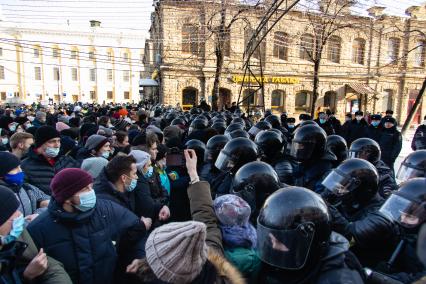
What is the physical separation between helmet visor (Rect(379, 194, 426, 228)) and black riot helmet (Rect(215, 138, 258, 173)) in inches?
Answer: 71.5

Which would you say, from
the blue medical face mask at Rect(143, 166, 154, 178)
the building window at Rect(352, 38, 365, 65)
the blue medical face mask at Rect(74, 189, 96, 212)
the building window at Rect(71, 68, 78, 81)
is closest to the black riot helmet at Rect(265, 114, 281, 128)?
the blue medical face mask at Rect(143, 166, 154, 178)

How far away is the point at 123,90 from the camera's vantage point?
209 ft

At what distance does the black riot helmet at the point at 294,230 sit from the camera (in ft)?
5.64

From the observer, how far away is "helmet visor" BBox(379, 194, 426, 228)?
207cm

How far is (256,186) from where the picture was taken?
2887 mm

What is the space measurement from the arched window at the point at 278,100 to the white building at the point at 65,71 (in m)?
34.3

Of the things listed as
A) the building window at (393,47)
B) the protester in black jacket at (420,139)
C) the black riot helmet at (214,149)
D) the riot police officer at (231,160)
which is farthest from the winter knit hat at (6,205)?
the building window at (393,47)

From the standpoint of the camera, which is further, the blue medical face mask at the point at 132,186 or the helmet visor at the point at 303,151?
the helmet visor at the point at 303,151

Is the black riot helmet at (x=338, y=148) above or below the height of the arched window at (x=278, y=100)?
below

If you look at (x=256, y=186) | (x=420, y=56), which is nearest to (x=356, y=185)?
(x=256, y=186)

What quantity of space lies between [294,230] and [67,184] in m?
1.59

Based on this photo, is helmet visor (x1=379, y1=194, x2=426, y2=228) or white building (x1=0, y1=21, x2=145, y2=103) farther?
white building (x1=0, y1=21, x2=145, y2=103)

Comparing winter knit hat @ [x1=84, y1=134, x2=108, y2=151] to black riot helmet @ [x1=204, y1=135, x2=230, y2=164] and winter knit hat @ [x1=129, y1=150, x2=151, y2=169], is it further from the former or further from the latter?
black riot helmet @ [x1=204, y1=135, x2=230, y2=164]

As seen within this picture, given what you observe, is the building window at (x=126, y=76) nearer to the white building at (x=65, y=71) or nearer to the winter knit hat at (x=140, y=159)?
the white building at (x=65, y=71)
